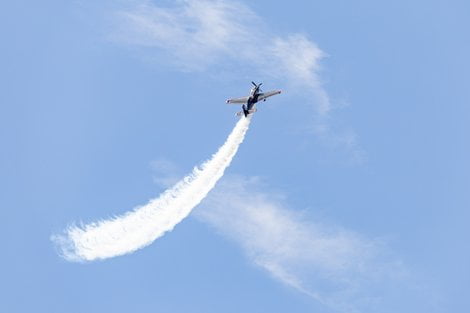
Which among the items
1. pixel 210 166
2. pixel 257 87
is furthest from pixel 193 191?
pixel 257 87

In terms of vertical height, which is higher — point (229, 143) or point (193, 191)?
point (229, 143)

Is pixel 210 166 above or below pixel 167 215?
above

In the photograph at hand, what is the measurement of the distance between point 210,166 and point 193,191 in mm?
6209

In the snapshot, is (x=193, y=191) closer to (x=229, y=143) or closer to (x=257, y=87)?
(x=229, y=143)

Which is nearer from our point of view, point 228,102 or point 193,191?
point 193,191

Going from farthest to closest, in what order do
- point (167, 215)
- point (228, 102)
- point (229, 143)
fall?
point (228, 102)
point (229, 143)
point (167, 215)

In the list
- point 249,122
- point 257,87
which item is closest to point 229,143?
point 249,122

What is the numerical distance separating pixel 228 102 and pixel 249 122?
28.3ft

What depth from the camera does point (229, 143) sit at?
10781cm

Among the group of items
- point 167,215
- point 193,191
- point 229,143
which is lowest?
point 167,215

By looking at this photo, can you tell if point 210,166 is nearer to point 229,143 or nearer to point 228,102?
point 229,143

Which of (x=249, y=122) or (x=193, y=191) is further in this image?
(x=249, y=122)

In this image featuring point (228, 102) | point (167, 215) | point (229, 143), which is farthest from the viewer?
point (228, 102)

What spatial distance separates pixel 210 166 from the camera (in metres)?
105
